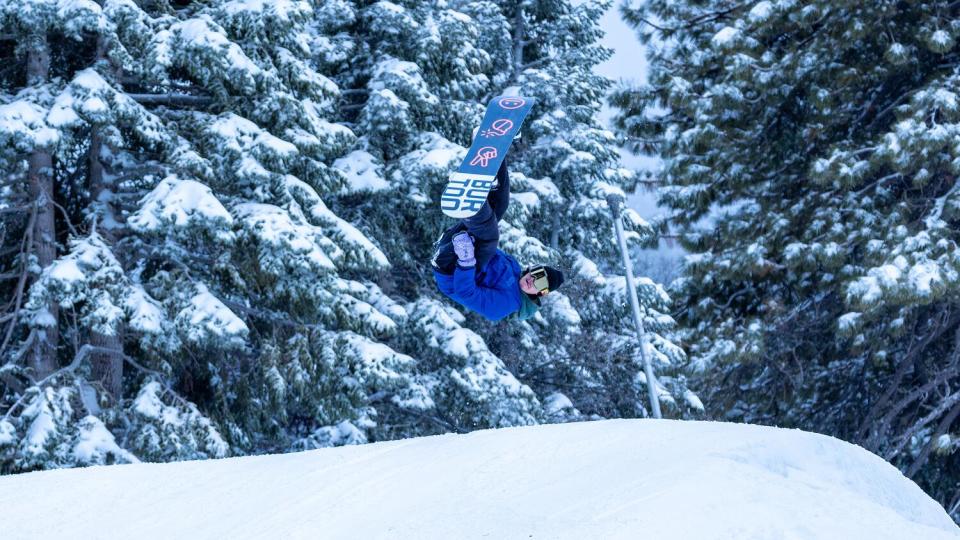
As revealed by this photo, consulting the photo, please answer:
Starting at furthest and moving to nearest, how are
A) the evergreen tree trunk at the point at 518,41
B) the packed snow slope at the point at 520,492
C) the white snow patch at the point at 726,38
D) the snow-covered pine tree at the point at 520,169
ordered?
the evergreen tree trunk at the point at 518,41 → the white snow patch at the point at 726,38 → the snow-covered pine tree at the point at 520,169 → the packed snow slope at the point at 520,492

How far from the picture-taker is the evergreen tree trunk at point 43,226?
10.7 meters

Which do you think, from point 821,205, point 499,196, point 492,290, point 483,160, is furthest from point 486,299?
point 821,205

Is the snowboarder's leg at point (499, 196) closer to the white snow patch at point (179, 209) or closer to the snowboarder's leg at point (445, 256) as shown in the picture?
the snowboarder's leg at point (445, 256)

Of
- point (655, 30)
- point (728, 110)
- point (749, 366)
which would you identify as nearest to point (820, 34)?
point (728, 110)

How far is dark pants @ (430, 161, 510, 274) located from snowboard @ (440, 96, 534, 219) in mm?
83

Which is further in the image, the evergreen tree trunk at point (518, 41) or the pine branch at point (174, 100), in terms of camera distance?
the evergreen tree trunk at point (518, 41)

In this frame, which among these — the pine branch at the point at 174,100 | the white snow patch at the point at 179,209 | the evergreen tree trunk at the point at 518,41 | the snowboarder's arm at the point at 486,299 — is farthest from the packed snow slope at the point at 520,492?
the evergreen tree trunk at the point at 518,41

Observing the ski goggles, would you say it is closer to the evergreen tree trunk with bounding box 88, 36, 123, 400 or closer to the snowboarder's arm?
the snowboarder's arm

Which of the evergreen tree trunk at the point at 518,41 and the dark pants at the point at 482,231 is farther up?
the dark pants at the point at 482,231

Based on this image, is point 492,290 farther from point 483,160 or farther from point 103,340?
point 103,340

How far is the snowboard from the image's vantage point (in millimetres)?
5359

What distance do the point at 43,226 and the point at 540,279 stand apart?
731 cm

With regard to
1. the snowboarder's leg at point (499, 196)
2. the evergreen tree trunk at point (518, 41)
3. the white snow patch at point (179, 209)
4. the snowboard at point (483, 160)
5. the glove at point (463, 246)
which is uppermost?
the snowboard at point (483, 160)

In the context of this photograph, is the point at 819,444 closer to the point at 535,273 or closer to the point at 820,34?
the point at 535,273
